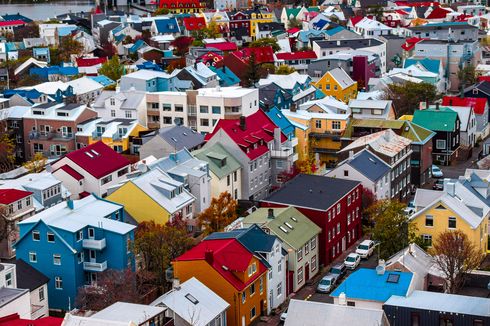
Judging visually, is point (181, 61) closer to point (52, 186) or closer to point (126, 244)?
point (52, 186)

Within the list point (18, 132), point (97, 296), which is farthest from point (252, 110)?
point (97, 296)

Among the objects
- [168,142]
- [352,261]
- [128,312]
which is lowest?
[352,261]

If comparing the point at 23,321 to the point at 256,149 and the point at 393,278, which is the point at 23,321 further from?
the point at 256,149

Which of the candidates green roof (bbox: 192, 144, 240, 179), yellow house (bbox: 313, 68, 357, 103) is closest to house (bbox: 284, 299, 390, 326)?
green roof (bbox: 192, 144, 240, 179)

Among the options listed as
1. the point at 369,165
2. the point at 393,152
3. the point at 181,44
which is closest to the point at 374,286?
the point at 369,165

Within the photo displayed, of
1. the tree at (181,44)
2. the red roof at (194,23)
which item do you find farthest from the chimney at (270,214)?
the red roof at (194,23)

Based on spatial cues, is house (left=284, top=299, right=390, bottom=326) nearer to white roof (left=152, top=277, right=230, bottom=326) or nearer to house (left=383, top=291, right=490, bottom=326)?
house (left=383, top=291, right=490, bottom=326)
